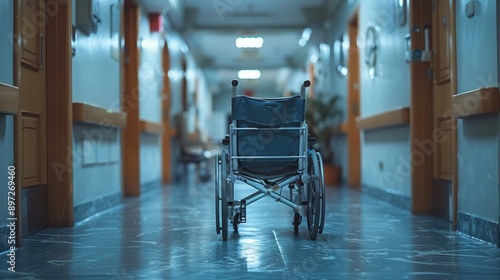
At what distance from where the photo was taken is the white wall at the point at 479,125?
3312 millimetres

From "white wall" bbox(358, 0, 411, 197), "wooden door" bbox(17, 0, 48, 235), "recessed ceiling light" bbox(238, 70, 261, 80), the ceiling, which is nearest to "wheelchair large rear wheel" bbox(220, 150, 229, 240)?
"wooden door" bbox(17, 0, 48, 235)

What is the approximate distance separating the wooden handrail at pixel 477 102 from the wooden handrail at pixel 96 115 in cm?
271

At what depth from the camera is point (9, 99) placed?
3146 mm

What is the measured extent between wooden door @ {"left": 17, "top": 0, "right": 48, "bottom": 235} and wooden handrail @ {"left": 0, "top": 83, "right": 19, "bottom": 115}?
621 mm

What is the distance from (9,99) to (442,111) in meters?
3.24

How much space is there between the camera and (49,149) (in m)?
4.32

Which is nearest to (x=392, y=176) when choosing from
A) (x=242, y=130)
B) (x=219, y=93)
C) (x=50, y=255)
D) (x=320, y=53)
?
(x=242, y=130)

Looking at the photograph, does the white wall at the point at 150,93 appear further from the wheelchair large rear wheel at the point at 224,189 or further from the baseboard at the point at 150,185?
the wheelchair large rear wheel at the point at 224,189

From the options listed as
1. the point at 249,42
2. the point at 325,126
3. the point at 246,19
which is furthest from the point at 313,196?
the point at 249,42

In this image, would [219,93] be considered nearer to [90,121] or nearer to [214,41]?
[214,41]

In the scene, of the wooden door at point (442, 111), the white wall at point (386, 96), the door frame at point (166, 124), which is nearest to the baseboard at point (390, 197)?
the white wall at point (386, 96)

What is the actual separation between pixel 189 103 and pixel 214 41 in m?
2.23

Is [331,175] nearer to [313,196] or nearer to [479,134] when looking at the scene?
[313,196]

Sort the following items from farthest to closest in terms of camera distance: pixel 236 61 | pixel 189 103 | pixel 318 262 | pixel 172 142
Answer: pixel 236 61 < pixel 189 103 < pixel 172 142 < pixel 318 262
